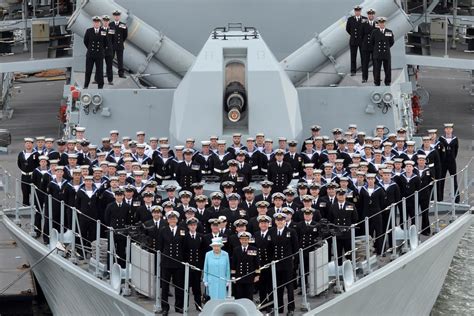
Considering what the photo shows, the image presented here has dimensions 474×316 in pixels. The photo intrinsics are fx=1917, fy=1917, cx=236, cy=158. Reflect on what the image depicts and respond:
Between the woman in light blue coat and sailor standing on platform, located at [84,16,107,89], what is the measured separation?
798 cm

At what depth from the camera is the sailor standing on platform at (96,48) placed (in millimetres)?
28781

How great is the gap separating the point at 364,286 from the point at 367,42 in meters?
7.00

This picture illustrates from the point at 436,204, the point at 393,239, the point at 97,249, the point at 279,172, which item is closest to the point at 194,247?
the point at 97,249

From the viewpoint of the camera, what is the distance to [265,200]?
76.7 feet

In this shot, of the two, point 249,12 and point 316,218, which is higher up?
point 249,12

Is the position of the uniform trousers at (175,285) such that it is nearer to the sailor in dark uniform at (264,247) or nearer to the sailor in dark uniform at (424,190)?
the sailor in dark uniform at (264,247)

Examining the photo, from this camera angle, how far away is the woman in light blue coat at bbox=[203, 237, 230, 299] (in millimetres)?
21312

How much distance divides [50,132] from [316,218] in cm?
1457

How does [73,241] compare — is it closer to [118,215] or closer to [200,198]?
[118,215]

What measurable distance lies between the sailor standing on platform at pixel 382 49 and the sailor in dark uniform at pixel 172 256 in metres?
7.26

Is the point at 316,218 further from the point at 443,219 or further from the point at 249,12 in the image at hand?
the point at 249,12

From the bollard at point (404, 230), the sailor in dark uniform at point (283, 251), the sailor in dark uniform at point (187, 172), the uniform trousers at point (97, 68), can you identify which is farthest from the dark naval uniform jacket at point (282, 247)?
the uniform trousers at point (97, 68)

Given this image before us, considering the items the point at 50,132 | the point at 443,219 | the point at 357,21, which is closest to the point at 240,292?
the point at 443,219

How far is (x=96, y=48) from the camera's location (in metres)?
28.9
